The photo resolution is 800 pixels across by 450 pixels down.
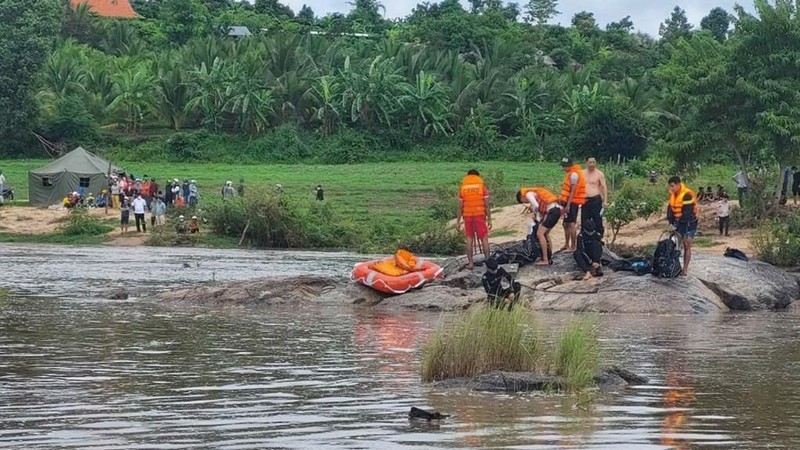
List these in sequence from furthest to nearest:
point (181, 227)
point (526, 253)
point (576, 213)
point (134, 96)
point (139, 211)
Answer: point (134, 96), point (139, 211), point (181, 227), point (526, 253), point (576, 213)

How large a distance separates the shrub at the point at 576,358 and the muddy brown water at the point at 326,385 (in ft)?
0.90

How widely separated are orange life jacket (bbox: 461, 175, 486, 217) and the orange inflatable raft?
1021 millimetres

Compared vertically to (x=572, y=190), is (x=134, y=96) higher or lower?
higher

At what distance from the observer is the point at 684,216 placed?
20047 mm

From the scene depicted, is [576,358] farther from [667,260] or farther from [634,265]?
[634,265]

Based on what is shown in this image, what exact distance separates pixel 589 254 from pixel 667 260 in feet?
3.71

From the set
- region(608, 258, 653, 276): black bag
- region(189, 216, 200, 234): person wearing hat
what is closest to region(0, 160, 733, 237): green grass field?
region(189, 216, 200, 234): person wearing hat

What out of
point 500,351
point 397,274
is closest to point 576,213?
point 397,274

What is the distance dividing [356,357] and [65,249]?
80.6ft

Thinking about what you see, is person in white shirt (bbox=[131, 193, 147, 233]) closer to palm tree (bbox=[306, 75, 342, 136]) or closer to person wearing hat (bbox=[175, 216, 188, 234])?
person wearing hat (bbox=[175, 216, 188, 234])

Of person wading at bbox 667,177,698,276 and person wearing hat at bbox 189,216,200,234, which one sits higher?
person wading at bbox 667,177,698,276

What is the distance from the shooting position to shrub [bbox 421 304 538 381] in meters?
11.6

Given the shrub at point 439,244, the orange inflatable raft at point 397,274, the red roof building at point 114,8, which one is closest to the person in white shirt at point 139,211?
the shrub at point 439,244

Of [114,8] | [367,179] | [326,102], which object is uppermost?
[114,8]
